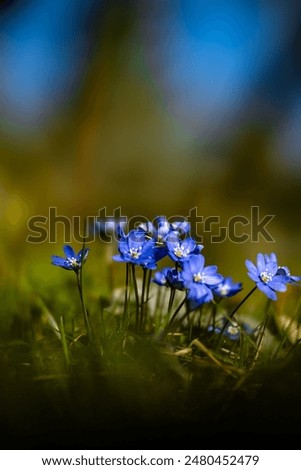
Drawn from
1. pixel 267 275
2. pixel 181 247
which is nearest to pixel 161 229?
pixel 181 247

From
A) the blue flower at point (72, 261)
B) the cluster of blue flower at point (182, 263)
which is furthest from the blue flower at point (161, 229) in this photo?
the blue flower at point (72, 261)

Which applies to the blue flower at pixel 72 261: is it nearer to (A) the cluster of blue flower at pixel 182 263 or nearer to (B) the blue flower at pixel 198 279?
(A) the cluster of blue flower at pixel 182 263

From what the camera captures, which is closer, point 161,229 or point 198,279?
point 198,279

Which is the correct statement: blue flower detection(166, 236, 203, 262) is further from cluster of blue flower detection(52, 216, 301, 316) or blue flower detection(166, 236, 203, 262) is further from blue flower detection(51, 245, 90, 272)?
blue flower detection(51, 245, 90, 272)

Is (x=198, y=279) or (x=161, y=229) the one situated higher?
(x=161, y=229)

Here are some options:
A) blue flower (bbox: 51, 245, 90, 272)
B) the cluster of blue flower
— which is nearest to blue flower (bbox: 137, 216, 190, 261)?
the cluster of blue flower

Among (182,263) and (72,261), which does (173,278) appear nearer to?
(182,263)

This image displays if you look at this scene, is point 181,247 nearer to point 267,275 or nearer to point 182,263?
point 182,263
